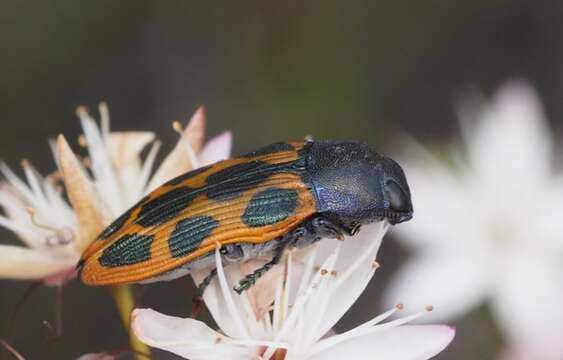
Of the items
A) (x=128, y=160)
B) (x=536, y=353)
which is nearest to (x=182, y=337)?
(x=128, y=160)

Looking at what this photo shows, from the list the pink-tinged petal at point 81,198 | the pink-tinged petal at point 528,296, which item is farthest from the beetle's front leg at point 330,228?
the pink-tinged petal at point 528,296

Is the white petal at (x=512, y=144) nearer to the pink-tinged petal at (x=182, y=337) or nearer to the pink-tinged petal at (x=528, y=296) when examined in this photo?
the pink-tinged petal at (x=528, y=296)

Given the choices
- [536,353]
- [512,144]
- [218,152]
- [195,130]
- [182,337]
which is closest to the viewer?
[182,337]

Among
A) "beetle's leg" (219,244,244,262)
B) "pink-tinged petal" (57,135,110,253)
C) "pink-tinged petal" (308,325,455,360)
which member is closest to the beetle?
"beetle's leg" (219,244,244,262)

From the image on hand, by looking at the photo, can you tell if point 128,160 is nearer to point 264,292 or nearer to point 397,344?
point 264,292

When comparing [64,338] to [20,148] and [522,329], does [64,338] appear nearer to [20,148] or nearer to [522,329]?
[20,148]

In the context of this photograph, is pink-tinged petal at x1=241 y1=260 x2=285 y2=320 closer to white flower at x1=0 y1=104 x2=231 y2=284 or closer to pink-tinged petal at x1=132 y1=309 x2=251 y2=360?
pink-tinged petal at x1=132 y1=309 x2=251 y2=360

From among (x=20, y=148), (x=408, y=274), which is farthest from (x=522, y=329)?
(x=20, y=148)
